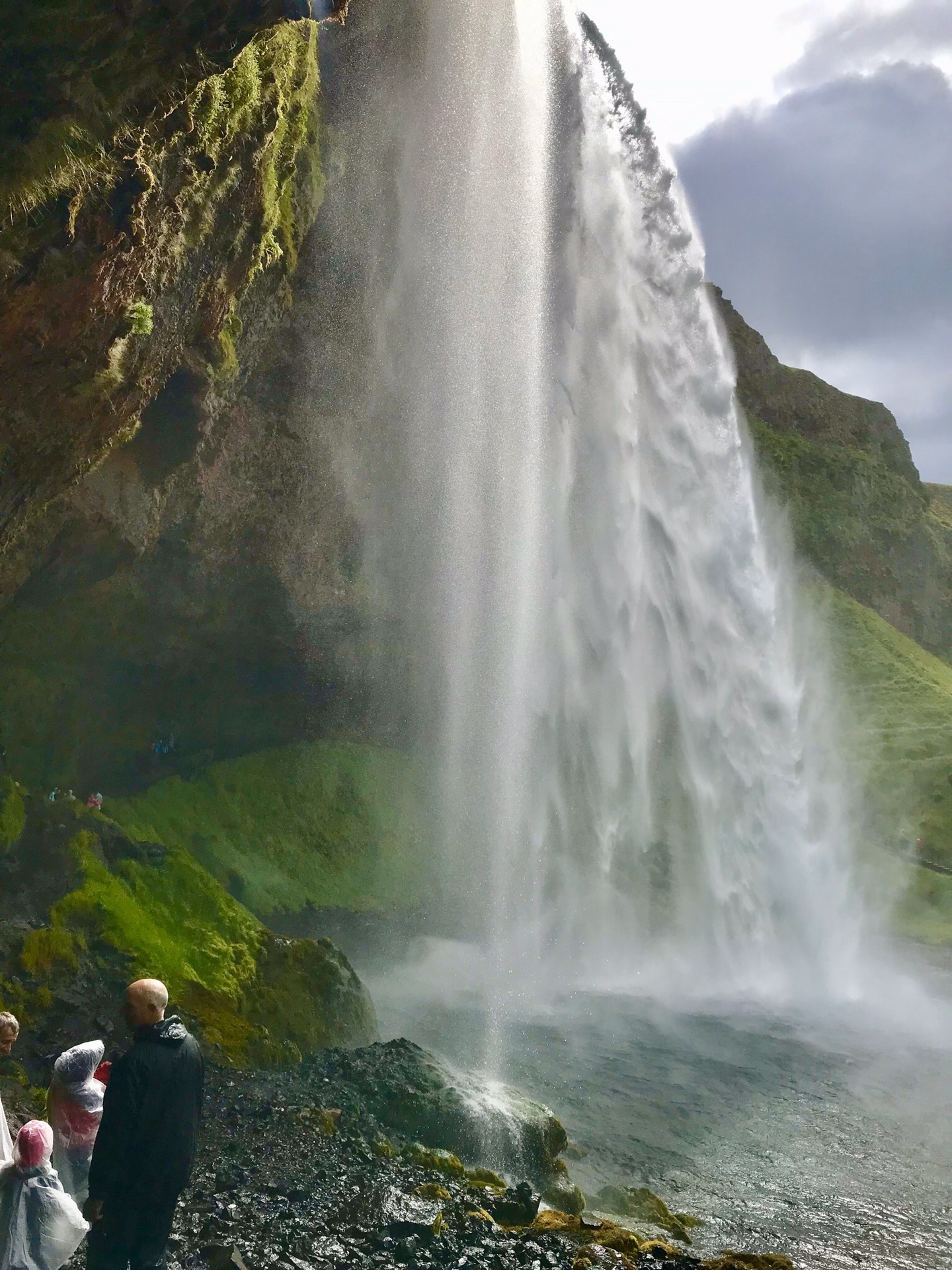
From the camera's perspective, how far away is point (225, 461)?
23.9 metres

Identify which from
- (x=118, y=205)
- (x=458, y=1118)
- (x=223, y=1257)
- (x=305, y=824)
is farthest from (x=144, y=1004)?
(x=305, y=824)

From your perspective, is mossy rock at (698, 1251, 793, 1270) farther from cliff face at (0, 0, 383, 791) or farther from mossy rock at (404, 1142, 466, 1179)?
cliff face at (0, 0, 383, 791)

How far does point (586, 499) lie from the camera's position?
2586 centimetres

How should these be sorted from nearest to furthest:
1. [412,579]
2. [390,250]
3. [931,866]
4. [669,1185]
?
[669,1185] → [390,250] → [412,579] → [931,866]

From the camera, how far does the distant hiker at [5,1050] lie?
453 cm

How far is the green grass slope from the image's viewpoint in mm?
23453

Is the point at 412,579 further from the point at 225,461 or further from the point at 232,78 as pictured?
the point at 232,78

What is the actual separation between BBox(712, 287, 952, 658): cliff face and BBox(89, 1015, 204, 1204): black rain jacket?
54284 mm

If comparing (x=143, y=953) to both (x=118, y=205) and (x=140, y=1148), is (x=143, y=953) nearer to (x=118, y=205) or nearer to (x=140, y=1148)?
(x=140, y=1148)

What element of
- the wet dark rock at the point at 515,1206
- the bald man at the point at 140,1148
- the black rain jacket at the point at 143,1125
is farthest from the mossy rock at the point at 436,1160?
the black rain jacket at the point at 143,1125

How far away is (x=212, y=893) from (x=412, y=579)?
1450cm

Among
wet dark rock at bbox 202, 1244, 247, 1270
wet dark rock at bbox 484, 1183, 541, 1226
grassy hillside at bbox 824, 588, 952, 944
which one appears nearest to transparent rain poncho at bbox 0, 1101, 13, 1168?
wet dark rock at bbox 202, 1244, 247, 1270

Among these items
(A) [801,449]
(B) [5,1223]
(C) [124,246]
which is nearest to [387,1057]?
(B) [5,1223]

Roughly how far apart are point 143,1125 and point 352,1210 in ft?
12.9
